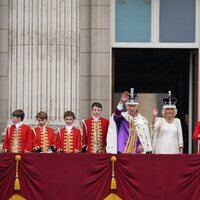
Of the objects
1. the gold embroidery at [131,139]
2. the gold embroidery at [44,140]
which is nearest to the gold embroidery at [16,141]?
the gold embroidery at [44,140]

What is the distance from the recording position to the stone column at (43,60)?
60.1 feet

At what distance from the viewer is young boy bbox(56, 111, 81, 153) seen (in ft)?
53.1

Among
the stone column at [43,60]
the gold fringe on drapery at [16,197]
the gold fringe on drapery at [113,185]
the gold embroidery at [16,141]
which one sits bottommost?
the gold fringe on drapery at [16,197]

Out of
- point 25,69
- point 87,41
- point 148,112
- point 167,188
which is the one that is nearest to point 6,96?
point 25,69

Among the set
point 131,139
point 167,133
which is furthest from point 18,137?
point 167,133

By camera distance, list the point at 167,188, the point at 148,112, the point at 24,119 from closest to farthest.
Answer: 1. the point at 167,188
2. the point at 24,119
3. the point at 148,112

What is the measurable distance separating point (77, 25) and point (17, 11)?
4.45 feet

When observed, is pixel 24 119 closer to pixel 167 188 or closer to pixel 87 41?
pixel 87 41

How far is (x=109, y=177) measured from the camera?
48.2 ft

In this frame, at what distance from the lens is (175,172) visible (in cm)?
1469

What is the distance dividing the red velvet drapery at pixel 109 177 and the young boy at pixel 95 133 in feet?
→ 5.34

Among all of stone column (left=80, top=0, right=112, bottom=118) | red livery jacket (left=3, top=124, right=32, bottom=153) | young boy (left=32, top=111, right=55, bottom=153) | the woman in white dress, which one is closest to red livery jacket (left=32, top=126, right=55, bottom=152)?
young boy (left=32, top=111, right=55, bottom=153)

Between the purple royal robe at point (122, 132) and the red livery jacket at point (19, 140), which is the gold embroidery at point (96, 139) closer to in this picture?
the purple royal robe at point (122, 132)

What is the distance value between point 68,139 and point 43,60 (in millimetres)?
2742
